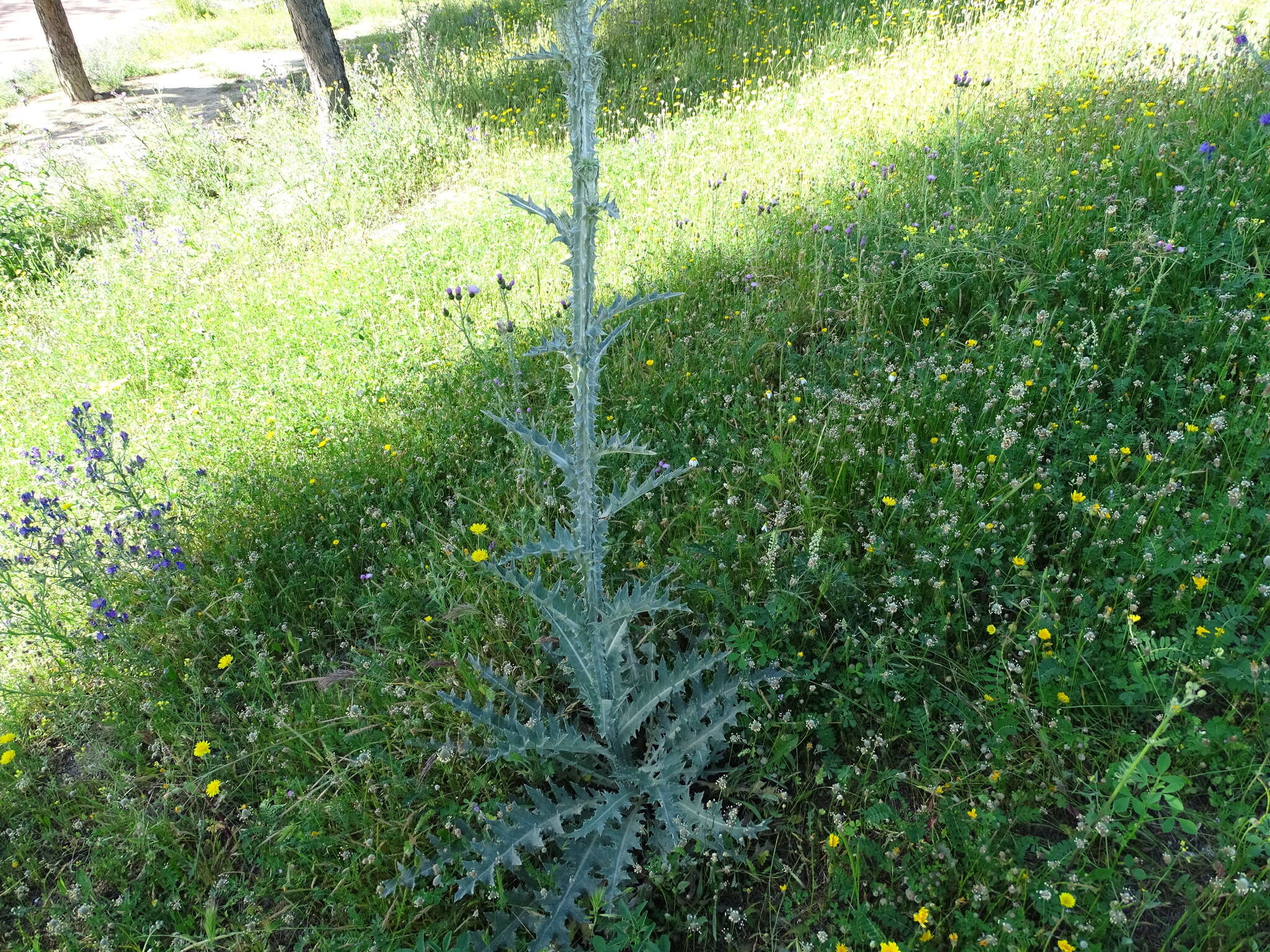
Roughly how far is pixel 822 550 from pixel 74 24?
26931mm

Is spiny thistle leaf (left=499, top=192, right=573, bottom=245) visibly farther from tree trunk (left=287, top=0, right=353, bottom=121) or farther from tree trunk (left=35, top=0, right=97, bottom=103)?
tree trunk (left=35, top=0, right=97, bottom=103)

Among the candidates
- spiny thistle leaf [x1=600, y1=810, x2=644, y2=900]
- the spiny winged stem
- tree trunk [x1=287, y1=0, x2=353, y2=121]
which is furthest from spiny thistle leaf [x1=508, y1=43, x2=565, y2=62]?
tree trunk [x1=287, y1=0, x2=353, y2=121]

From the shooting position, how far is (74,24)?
19.3 m

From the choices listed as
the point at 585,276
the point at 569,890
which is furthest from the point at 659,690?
the point at 585,276

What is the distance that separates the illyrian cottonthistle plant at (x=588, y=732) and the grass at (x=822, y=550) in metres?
0.13

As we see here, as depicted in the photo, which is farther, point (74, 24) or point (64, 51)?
point (74, 24)

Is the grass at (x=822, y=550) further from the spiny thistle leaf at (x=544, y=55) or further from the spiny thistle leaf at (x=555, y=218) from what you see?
the spiny thistle leaf at (x=544, y=55)

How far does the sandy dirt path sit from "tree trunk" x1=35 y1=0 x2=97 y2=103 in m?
4.97

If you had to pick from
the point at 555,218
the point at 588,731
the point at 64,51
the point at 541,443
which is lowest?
the point at 588,731

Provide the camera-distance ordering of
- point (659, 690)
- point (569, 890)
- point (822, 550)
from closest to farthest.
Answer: point (569, 890), point (659, 690), point (822, 550)

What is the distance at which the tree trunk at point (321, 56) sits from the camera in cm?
794

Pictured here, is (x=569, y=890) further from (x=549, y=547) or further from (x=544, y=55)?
(x=544, y=55)

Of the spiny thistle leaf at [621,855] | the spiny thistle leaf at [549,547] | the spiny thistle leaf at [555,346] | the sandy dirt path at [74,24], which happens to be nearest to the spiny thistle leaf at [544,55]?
the spiny thistle leaf at [555,346]

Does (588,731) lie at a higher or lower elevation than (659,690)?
lower
